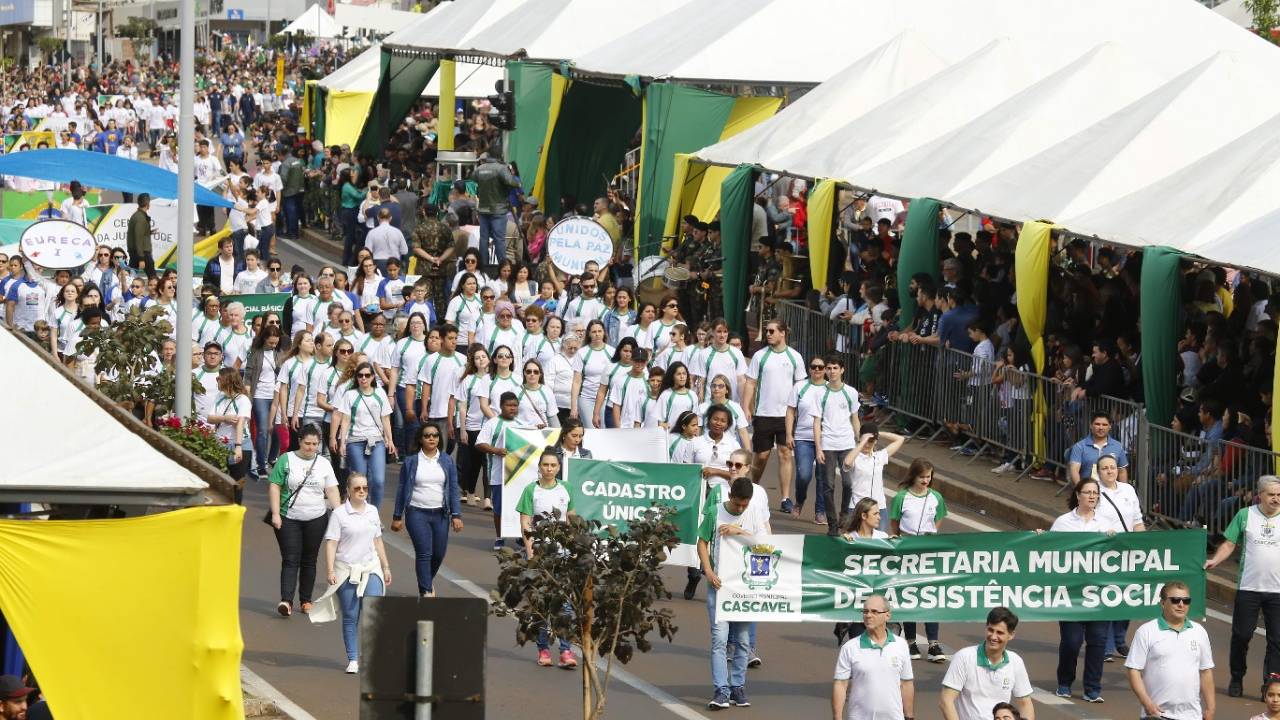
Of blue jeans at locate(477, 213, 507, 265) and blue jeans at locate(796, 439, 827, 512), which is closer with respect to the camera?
blue jeans at locate(796, 439, 827, 512)

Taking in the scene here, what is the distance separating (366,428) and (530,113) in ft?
55.9

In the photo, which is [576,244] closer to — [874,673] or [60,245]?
[60,245]

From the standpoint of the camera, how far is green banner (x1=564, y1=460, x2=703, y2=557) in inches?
645

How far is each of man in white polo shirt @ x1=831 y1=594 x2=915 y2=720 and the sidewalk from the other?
572 cm

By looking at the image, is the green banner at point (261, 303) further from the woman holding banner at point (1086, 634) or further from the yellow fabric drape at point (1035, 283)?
the woman holding banner at point (1086, 634)

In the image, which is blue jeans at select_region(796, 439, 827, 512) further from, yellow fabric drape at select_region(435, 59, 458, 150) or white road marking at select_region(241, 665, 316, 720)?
yellow fabric drape at select_region(435, 59, 458, 150)

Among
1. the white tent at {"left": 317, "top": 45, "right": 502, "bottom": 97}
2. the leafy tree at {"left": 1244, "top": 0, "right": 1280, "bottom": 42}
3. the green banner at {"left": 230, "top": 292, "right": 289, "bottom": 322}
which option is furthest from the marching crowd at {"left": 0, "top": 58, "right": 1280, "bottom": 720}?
the white tent at {"left": 317, "top": 45, "right": 502, "bottom": 97}

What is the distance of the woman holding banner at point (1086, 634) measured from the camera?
14.3m

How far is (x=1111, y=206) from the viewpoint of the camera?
20234mm

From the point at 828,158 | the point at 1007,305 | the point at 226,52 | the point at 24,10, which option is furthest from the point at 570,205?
the point at 24,10

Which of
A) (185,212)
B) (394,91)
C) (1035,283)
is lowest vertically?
(1035,283)

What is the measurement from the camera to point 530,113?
34812 millimetres

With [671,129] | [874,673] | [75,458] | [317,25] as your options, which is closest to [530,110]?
[671,129]

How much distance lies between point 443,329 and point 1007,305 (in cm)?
572
